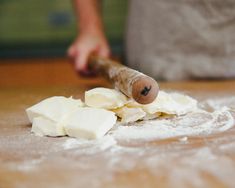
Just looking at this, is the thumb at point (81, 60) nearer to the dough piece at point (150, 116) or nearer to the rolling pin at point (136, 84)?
the rolling pin at point (136, 84)

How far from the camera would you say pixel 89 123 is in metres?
0.78

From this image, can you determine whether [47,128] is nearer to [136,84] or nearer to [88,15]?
[136,84]

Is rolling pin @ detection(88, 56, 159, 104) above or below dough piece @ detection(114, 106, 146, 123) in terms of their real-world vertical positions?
above

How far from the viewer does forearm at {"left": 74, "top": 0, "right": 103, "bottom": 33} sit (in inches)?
58.5

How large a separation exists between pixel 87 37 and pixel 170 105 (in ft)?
2.03

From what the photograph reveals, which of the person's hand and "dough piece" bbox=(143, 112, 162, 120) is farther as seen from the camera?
the person's hand

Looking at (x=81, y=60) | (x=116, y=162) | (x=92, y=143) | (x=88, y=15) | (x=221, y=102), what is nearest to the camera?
(x=116, y=162)

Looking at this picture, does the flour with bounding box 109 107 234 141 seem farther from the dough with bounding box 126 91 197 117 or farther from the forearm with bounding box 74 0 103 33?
the forearm with bounding box 74 0 103 33

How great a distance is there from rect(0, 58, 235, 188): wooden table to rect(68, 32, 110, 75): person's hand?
502 mm

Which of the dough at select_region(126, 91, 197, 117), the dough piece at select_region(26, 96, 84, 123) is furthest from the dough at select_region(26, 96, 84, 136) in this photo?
the dough at select_region(126, 91, 197, 117)

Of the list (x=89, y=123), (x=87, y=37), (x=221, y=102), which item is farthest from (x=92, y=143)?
(x=87, y=37)

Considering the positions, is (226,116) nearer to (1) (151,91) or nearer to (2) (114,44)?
(1) (151,91)

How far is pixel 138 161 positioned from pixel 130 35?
83cm

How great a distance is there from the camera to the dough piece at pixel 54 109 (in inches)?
32.4
